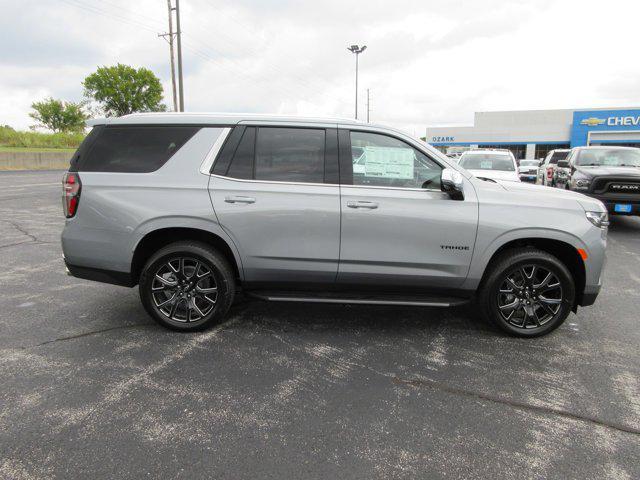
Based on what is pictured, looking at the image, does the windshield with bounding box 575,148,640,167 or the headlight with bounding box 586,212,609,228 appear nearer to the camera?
the headlight with bounding box 586,212,609,228

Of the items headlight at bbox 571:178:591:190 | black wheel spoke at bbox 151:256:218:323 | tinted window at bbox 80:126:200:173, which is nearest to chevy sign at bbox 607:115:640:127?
headlight at bbox 571:178:591:190

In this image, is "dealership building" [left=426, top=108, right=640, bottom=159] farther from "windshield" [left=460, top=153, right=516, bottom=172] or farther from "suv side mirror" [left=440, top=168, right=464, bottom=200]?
"suv side mirror" [left=440, top=168, right=464, bottom=200]

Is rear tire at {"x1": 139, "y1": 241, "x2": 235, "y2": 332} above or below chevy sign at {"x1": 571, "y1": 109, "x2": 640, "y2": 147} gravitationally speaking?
below

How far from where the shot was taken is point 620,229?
33.7 ft

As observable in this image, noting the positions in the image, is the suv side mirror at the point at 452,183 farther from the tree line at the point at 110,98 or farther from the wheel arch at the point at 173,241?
the tree line at the point at 110,98

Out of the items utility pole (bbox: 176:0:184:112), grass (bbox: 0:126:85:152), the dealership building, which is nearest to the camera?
utility pole (bbox: 176:0:184:112)

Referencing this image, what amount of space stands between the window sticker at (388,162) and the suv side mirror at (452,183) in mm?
337

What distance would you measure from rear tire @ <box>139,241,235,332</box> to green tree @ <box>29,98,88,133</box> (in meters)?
90.5

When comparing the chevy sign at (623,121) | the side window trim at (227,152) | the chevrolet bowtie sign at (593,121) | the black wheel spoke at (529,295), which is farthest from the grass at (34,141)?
the chevy sign at (623,121)

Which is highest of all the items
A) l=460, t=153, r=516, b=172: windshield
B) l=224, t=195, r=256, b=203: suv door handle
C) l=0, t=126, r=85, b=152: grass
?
l=0, t=126, r=85, b=152: grass

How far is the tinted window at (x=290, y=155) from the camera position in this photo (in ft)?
13.1

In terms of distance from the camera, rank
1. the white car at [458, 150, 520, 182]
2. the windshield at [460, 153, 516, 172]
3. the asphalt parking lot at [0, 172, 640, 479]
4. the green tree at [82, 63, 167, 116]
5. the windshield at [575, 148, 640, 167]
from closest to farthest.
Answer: the asphalt parking lot at [0, 172, 640, 479] → the windshield at [575, 148, 640, 167] → the white car at [458, 150, 520, 182] → the windshield at [460, 153, 516, 172] → the green tree at [82, 63, 167, 116]

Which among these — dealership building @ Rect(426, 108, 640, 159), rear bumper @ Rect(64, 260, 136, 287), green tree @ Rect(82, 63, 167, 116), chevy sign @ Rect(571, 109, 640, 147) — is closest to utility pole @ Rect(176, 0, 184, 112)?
rear bumper @ Rect(64, 260, 136, 287)

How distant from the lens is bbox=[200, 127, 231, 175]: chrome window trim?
3.99 metres
